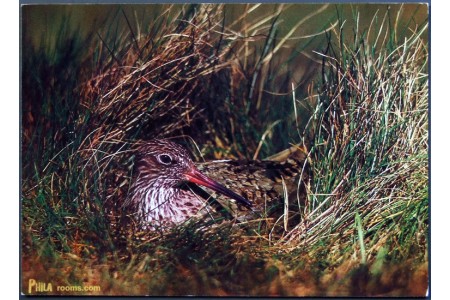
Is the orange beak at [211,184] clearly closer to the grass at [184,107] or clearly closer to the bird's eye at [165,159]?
the bird's eye at [165,159]

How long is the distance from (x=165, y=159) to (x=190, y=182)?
7.8 inches

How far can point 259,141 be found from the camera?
848 centimetres

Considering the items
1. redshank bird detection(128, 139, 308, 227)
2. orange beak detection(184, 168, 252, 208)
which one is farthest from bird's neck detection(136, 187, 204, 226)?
orange beak detection(184, 168, 252, 208)

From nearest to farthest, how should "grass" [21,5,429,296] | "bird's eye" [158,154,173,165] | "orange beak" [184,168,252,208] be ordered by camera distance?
"grass" [21,5,429,296], "orange beak" [184,168,252,208], "bird's eye" [158,154,173,165]

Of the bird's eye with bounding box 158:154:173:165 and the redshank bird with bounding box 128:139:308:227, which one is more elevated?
the bird's eye with bounding box 158:154:173:165

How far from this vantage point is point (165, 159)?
8.05 metres

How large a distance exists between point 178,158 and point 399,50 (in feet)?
4.30

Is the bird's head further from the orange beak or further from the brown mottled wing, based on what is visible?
the brown mottled wing

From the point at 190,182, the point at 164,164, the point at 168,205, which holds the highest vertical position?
the point at 164,164

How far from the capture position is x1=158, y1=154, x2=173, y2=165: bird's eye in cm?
803

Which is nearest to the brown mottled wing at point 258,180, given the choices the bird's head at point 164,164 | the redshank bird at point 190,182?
the redshank bird at point 190,182

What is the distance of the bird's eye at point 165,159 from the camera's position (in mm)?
8031

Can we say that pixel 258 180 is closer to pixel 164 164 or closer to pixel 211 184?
pixel 211 184

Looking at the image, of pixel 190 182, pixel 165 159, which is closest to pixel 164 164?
pixel 165 159
